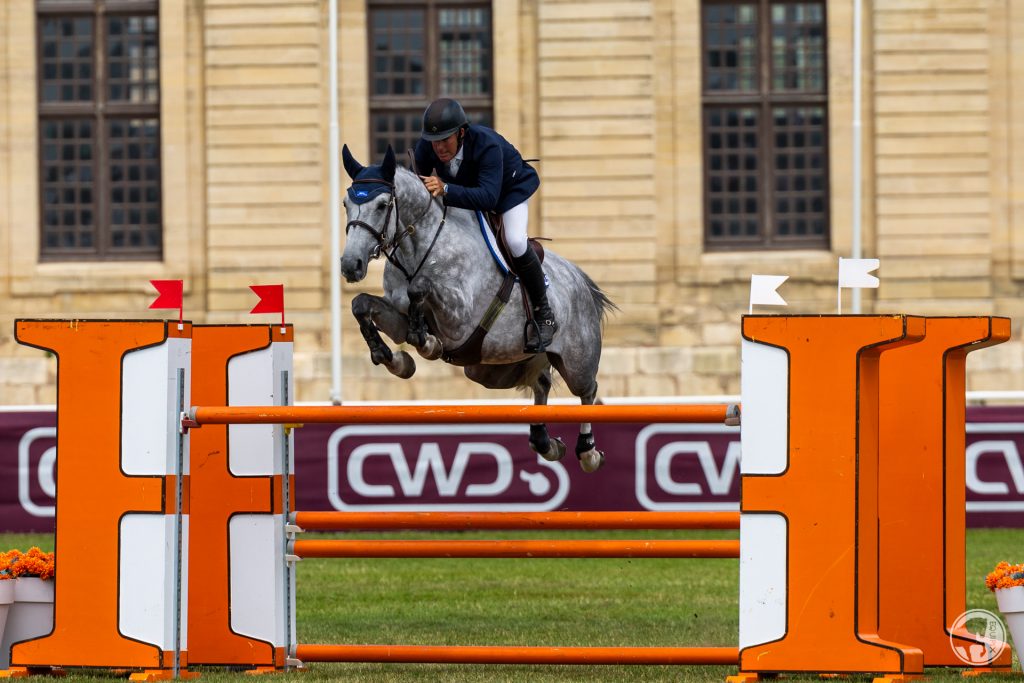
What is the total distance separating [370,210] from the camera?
8.16 m

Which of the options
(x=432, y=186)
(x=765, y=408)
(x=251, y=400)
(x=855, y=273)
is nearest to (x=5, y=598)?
(x=251, y=400)

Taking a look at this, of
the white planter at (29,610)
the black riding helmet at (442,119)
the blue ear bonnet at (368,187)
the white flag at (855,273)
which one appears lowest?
the white planter at (29,610)

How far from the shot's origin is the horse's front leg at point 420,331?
8203 mm

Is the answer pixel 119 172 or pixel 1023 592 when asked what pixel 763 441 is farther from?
pixel 119 172

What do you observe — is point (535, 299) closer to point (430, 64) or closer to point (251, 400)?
point (251, 400)

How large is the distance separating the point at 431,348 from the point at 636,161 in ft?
63.5

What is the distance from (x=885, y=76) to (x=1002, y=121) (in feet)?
6.08

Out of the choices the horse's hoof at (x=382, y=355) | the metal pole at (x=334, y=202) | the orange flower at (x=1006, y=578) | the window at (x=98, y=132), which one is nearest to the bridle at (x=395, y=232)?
the horse's hoof at (x=382, y=355)

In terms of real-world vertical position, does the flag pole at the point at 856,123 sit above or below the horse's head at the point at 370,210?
above

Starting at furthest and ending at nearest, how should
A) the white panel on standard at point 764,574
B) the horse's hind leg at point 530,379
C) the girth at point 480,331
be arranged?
the horse's hind leg at point 530,379 < the girth at point 480,331 < the white panel on standard at point 764,574

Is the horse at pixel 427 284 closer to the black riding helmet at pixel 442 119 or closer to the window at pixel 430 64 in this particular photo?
the black riding helmet at pixel 442 119

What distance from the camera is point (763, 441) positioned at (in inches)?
334

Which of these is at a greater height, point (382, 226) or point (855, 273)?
point (382, 226)

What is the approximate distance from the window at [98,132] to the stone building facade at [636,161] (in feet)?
2.54
